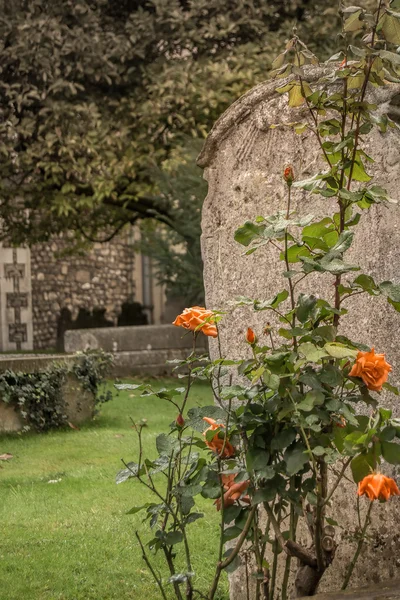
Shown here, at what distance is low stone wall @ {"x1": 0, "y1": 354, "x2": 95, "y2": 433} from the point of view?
764 cm

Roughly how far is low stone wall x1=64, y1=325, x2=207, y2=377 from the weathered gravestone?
8.73 metres

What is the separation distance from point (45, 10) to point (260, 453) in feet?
36.4

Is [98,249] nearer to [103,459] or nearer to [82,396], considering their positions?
[82,396]

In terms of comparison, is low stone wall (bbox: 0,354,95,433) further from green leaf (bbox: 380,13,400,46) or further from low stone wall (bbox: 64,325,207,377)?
green leaf (bbox: 380,13,400,46)

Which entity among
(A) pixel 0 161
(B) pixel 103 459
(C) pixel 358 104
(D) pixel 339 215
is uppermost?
(A) pixel 0 161

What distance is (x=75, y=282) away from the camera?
19938 mm

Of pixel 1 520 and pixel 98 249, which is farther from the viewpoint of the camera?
pixel 98 249

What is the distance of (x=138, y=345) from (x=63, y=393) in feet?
14.3

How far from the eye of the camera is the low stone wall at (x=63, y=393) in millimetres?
7645

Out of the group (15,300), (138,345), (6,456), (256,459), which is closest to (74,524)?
(6,456)

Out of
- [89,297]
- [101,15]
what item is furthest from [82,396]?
[89,297]

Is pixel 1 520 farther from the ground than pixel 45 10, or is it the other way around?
pixel 45 10

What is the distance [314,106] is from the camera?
249cm

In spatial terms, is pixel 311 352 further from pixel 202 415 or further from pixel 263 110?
pixel 263 110
